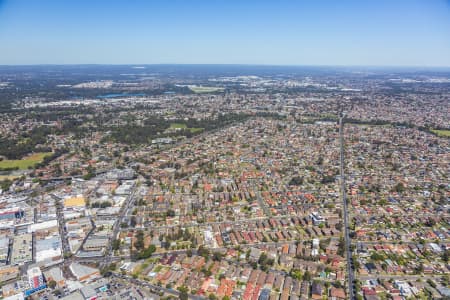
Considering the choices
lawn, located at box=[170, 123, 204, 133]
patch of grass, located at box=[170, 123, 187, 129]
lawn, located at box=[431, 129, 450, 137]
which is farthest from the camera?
patch of grass, located at box=[170, 123, 187, 129]

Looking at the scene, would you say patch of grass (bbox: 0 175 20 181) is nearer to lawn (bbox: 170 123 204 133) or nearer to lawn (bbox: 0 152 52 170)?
lawn (bbox: 0 152 52 170)

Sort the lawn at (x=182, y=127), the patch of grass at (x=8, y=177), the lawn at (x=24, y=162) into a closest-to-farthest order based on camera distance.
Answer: the patch of grass at (x=8, y=177)
the lawn at (x=24, y=162)
the lawn at (x=182, y=127)

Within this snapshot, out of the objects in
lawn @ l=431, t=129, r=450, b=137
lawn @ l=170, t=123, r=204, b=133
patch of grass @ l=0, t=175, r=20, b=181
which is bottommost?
patch of grass @ l=0, t=175, r=20, b=181

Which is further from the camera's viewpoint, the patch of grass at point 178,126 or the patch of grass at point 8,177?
the patch of grass at point 178,126

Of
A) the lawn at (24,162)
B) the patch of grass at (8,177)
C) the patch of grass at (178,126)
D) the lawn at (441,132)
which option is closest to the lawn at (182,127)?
the patch of grass at (178,126)

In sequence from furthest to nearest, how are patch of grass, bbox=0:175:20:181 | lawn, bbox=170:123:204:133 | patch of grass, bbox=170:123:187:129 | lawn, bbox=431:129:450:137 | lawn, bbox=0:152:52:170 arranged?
patch of grass, bbox=170:123:187:129, lawn, bbox=170:123:204:133, lawn, bbox=431:129:450:137, lawn, bbox=0:152:52:170, patch of grass, bbox=0:175:20:181

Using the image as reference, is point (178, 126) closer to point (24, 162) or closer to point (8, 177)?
point (24, 162)

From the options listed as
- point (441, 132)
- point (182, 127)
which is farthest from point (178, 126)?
point (441, 132)

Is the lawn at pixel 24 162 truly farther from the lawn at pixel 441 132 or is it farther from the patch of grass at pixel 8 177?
the lawn at pixel 441 132

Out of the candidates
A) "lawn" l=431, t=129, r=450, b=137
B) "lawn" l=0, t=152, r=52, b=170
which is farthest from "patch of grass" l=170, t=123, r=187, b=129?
"lawn" l=431, t=129, r=450, b=137

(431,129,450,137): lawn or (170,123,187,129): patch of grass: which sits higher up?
(431,129,450,137): lawn
